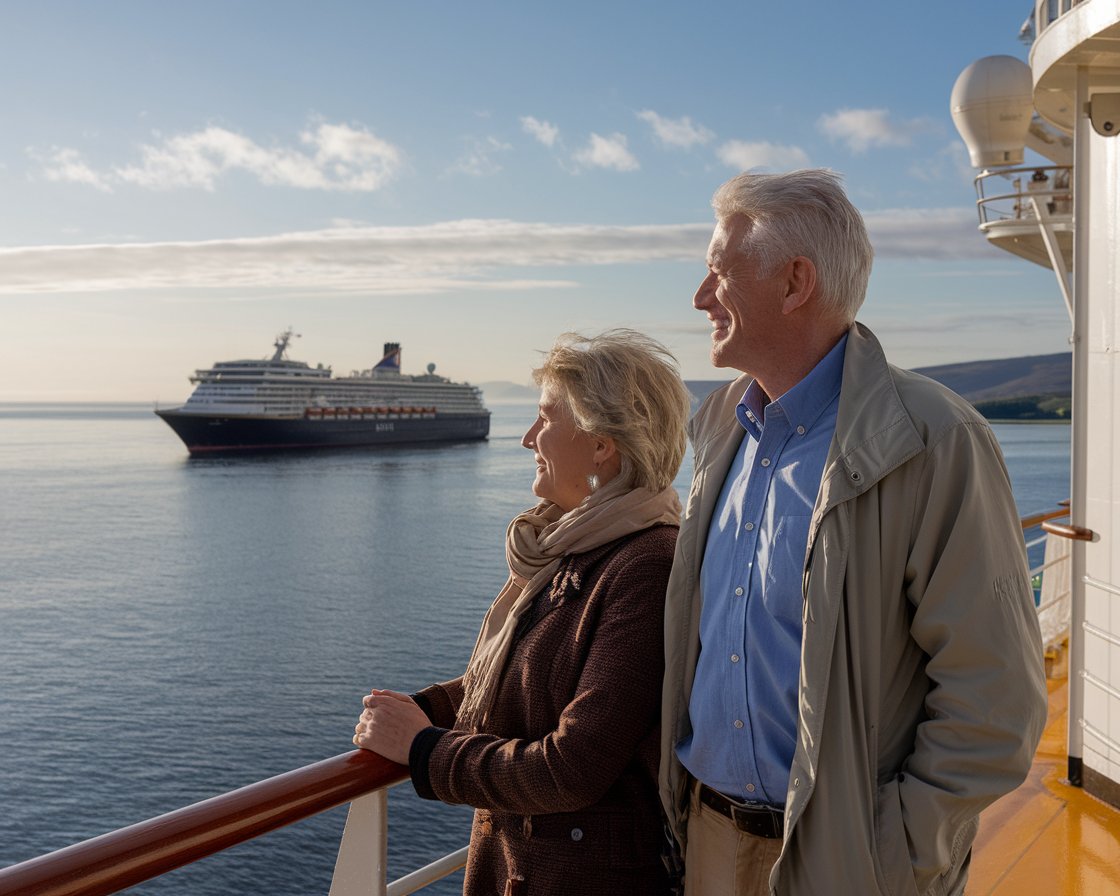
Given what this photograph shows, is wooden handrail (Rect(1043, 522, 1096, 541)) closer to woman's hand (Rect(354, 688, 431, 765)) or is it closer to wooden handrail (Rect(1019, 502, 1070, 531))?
wooden handrail (Rect(1019, 502, 1070, 531))

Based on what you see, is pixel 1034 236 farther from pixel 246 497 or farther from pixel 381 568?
pixel 246 497

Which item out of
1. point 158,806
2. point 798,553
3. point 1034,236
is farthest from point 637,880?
point 158,806

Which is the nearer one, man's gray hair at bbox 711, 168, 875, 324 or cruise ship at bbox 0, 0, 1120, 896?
man's gray hair at bbox 711, 168, 875, 324

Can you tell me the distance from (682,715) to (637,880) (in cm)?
21

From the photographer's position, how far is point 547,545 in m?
1.26

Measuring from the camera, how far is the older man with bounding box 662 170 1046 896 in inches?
39.0

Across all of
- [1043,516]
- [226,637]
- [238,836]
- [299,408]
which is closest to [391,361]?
[299,408]

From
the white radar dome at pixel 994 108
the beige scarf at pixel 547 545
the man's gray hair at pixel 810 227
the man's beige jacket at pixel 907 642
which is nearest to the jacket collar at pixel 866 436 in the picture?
the man's beige jacket at pixel 907 642

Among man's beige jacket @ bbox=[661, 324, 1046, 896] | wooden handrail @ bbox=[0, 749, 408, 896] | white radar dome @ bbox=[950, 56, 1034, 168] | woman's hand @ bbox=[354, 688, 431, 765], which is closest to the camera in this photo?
wooden handrail @ bbox=[0, 749, 408, 896]

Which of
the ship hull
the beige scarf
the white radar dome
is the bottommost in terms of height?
the ship hull

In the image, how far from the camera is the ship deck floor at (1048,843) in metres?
2.22

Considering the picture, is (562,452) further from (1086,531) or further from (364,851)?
(1086,531)

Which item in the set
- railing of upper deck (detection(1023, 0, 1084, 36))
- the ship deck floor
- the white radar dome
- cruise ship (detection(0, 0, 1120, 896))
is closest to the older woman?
cruise ship (detection(0, 0, 1120, 896))

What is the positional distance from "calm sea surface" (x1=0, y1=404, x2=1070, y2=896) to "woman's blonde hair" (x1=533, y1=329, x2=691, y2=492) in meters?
10.9
